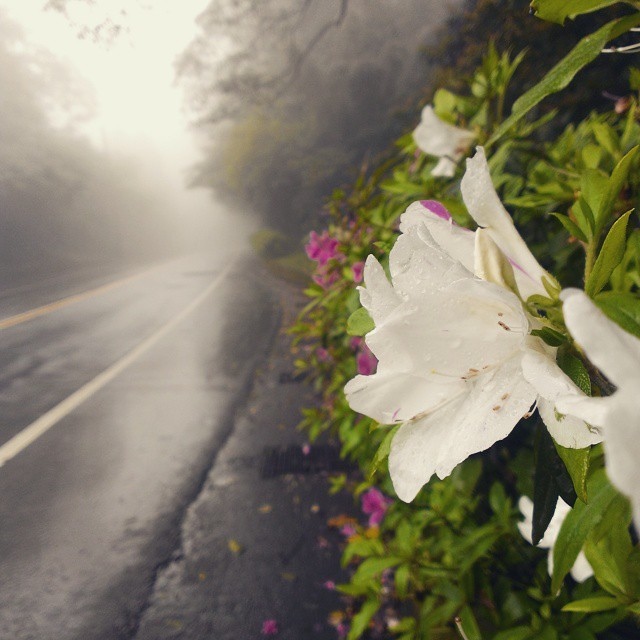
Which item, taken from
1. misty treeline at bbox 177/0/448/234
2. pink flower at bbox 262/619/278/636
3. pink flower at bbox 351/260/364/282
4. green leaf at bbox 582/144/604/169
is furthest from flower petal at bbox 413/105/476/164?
misty treeline at bbox 177/0/448/234

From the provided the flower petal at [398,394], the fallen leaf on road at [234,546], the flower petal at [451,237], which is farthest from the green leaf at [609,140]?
the fallen leaf on road at [234,546]

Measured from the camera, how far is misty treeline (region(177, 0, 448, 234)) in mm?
10008

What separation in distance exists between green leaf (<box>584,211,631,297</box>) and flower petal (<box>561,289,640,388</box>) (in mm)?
204

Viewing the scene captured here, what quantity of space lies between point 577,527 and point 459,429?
294 millimetres

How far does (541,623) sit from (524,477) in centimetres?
33

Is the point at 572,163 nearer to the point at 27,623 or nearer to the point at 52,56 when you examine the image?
the point at 27,623

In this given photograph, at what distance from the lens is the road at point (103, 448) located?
223 cm

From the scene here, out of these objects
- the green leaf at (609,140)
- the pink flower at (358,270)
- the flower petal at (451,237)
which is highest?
the pink flower at (358,270)

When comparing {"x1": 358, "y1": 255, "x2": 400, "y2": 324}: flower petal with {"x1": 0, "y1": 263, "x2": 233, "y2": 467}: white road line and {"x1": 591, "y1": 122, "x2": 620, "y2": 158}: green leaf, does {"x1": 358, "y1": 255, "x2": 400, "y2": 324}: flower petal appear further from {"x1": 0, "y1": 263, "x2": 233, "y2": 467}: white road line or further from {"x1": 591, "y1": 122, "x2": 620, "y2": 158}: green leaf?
{"x1": 0, "y1": 263, "x2": 233, "y2": 467}: white road line

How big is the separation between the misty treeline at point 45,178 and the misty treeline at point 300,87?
7401 millimetres

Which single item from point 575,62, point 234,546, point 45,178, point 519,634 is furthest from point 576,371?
point 45,178

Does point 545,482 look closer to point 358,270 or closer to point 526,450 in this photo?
point 526,450

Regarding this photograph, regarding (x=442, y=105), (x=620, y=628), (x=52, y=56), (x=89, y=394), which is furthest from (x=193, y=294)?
(x=52, y=56)

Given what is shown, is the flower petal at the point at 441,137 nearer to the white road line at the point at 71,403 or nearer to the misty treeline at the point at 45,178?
the white road line at the point at 71,403
